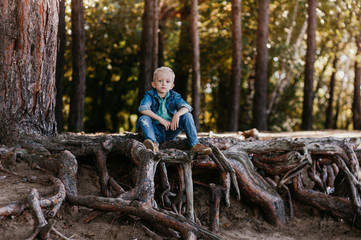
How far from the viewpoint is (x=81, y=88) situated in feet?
43.6

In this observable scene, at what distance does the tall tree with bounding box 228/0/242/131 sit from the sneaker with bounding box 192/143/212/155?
34.3 feet

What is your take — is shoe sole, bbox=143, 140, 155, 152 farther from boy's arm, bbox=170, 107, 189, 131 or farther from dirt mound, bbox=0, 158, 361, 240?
dirt mound, bbox=0, 158, 361, 240

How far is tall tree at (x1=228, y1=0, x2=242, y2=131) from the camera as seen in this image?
1626 centimetres

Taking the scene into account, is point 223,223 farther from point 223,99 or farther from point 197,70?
point 223,99

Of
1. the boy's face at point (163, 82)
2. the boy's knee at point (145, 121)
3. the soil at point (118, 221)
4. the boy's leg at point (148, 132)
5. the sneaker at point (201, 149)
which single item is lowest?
the soil at point (118, 221)

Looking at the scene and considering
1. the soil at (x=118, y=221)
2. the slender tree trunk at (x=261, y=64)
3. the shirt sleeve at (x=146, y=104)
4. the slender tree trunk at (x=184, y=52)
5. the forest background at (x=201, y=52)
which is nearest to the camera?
the soil at (x=118, y=221)

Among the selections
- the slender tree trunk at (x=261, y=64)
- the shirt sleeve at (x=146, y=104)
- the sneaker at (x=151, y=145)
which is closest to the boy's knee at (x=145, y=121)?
the shirt sleeve at (x=146, y=104)

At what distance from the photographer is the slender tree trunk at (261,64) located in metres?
16.8

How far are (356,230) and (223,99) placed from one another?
1845 centimetres

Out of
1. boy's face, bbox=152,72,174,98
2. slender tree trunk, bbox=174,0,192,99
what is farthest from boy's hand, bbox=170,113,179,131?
slender tree trunk, bbox=174,0,192,99

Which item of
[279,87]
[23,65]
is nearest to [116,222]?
[23,65]

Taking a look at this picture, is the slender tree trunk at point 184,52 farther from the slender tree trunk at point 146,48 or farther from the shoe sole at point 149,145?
the shoe sole at point 149,145

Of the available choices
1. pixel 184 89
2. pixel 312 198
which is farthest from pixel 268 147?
pixel 184 89

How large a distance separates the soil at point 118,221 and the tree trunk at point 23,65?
0.78 meters
